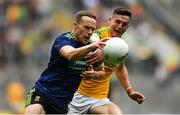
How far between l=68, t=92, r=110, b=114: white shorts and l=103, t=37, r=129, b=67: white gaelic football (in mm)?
1518

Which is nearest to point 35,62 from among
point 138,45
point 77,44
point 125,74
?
point 138,45

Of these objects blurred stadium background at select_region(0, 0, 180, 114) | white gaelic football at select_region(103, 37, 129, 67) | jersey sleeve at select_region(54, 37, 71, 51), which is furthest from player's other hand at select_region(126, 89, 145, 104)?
blurred stadium background at select_region(0, 0, 180, 114)

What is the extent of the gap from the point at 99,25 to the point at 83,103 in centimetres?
844

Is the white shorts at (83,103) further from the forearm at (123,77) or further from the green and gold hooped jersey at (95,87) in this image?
the forearm at (123,77)

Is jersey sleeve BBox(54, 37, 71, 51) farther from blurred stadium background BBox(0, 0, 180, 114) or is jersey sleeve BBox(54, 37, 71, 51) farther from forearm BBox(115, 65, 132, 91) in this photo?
blurred stadium background BBox(0, 0, 180, 114)

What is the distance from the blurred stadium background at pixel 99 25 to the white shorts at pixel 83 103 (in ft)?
23.5

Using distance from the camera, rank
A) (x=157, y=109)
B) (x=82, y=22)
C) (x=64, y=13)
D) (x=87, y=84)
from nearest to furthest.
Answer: (x=82, y=22) → (x=87, y=84) → (x=157, y=109) → (x=64, y=13)

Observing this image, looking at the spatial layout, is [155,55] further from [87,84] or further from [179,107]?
[87,84]

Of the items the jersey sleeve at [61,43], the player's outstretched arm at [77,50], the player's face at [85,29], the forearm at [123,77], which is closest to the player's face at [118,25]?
the forearm at [123,77]

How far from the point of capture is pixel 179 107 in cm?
2195

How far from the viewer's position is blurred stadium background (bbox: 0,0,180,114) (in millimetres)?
21266

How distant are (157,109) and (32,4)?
4537 mm

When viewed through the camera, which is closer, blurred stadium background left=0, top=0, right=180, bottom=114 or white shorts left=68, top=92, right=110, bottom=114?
white shorts left=68, top=92, right=110, bottom=114

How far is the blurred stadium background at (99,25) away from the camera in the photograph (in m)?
21.3
